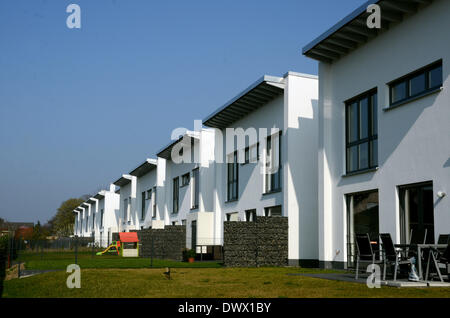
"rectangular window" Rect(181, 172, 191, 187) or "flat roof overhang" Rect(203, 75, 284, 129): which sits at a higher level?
"flat roof overhang" Rect(203, 75, 284, 129)

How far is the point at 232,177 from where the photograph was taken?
25.2 m

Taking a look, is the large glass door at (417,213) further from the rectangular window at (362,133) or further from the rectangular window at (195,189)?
the rectangular window at (195,189)

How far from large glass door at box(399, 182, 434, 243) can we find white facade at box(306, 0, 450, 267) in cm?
12

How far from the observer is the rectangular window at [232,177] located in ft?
81.1

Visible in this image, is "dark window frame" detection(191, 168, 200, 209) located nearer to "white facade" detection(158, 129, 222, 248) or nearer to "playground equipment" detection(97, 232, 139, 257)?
"white facade" detection(158, 129, 222, 248)

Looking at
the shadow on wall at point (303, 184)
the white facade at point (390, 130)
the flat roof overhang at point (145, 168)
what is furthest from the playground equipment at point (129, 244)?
the white facade at point (390, 130)

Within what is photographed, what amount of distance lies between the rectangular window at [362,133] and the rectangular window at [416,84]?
92cm

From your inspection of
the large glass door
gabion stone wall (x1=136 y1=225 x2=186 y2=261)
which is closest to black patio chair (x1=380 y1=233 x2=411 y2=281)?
the large glass door

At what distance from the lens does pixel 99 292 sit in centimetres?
957

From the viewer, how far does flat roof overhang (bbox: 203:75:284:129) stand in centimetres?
1994

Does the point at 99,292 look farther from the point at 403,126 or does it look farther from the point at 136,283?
the point at 403,126

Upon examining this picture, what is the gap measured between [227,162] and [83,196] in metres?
87.3

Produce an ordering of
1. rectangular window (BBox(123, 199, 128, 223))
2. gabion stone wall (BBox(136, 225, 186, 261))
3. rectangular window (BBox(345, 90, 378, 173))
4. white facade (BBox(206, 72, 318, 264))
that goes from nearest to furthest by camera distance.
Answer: rectangular window (BBox(345, 90, 378, 173)), white facade (BBox(206, 72, 318, 264)), gabion stone wall (BBox(136, 225, 186, 261)), rectangular window (BBox(123, 199, 128, 223))

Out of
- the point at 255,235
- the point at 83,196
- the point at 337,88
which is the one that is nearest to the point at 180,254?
the point at 255,235
